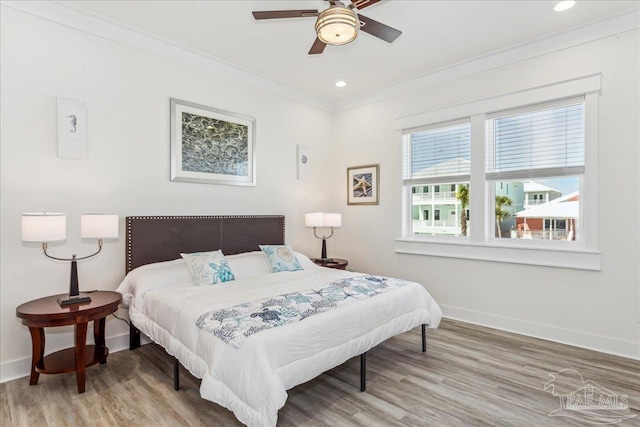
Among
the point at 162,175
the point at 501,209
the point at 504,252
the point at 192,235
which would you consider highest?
the point at 162,175

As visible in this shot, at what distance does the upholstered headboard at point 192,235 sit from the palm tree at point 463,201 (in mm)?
2338

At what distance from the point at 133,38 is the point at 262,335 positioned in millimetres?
3085

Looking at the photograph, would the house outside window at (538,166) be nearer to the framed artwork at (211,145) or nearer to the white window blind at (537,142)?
the white window blind at (537,142)

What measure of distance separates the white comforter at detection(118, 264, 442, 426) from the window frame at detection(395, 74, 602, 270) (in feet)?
3.90

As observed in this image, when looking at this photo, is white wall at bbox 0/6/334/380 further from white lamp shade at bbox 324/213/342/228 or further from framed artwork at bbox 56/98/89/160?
white lamp shade at bbox 324/213/342/228

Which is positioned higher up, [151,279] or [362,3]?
[362,3]

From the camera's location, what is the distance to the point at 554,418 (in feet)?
6.84

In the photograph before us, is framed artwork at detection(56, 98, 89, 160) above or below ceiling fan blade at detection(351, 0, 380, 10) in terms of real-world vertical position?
below

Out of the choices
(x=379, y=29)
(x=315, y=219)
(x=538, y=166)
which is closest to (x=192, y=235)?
(x=315, y=219)

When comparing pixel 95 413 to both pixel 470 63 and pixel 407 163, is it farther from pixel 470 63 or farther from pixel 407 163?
pixel 470 63

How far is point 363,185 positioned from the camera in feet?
16.2

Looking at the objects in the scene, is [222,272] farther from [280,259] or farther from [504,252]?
[504,252]

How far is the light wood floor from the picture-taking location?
2.07m

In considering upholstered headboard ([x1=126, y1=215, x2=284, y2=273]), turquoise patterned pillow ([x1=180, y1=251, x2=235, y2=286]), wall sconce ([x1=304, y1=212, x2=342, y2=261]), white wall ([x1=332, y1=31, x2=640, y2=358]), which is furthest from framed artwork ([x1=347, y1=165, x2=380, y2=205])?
turquoise patterned pillow ([x1=180, y1=251, x2=235, y2=286])
